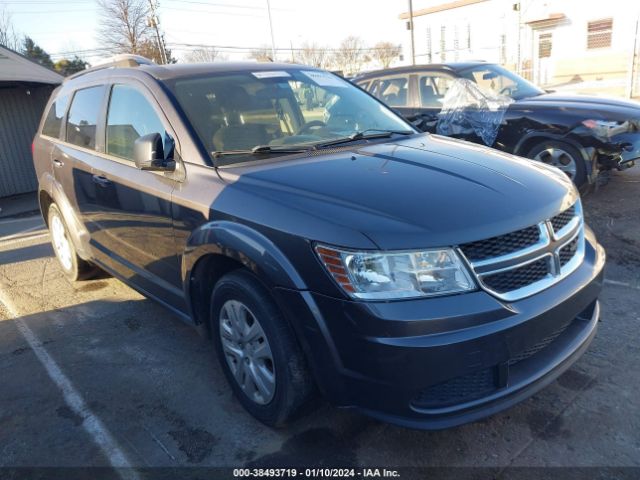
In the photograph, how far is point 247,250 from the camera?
2.42 metres

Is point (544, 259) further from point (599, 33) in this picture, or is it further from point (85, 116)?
point (599, 33)

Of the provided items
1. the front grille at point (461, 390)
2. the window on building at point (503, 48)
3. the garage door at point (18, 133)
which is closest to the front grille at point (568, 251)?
the front grille at point (461, 390)

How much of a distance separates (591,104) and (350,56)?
51007 millimetres

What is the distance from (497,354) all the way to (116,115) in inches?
119

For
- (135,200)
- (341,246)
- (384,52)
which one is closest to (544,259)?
(341,246)

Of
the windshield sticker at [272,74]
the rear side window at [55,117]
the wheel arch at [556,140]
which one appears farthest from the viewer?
the wheel arch at [556,140]

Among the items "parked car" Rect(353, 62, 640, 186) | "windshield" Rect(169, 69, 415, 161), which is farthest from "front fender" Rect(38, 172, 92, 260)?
"parked car" Rect(353, 62, 640, 186)

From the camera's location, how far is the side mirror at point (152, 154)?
293 centimetres

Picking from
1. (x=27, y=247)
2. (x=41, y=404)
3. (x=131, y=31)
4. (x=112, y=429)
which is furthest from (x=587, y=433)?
(x=131, y=31)

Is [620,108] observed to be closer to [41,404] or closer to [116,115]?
[116,115]

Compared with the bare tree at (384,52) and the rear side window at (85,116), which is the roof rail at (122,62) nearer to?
the rear side window at (85,116)

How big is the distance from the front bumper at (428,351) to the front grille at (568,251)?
0.21m

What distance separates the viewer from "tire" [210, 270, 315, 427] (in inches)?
93.9

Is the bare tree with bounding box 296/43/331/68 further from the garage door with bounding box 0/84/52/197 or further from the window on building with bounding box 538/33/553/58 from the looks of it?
the garage door with bounding box 0/84/52/197
